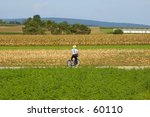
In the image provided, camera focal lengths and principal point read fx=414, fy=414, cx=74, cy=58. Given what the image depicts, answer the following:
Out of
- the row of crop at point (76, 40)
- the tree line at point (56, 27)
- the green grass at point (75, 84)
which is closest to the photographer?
the green grass at point (75, 84)

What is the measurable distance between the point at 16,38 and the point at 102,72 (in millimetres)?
63090

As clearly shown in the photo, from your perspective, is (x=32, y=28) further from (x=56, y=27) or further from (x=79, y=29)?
(x=79, y=29)

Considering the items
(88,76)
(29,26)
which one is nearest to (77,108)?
(88,76)

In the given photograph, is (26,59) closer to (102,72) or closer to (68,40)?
(102,72)

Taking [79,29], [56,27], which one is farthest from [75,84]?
[79,29]

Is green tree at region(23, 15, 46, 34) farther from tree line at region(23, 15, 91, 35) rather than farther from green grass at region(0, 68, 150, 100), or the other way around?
green grass at region(0, 68, 150, 100)

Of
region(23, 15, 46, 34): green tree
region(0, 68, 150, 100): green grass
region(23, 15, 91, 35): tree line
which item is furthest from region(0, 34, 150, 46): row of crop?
region(0, 68, 150, 100): green grass

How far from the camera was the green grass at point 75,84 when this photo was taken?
16.1 meters

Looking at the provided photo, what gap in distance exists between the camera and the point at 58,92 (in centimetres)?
1647

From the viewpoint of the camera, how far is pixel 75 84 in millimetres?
17797

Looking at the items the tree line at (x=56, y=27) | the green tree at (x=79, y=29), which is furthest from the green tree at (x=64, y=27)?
the green tree at (x=79, y=29)

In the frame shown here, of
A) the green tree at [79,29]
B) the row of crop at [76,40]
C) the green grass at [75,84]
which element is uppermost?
the green grass at [75,84]

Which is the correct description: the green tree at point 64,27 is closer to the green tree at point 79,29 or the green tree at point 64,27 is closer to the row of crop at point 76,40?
the green tree at point 79,29

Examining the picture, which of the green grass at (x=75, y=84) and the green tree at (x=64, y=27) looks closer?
the green grass at (x=75, y=84)
